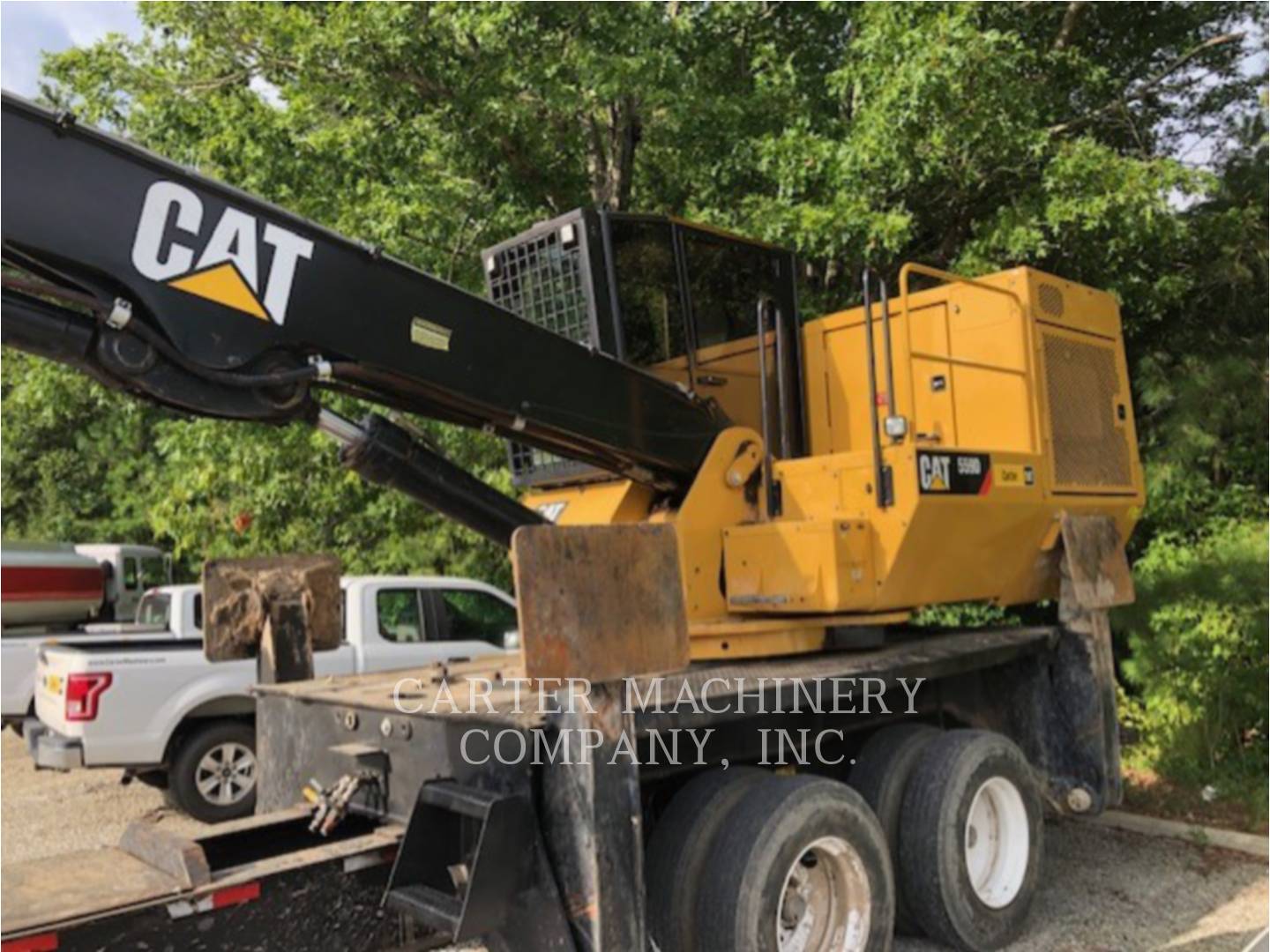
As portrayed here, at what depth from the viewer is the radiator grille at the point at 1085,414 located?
5848 mm

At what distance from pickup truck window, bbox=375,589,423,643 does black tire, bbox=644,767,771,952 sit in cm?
512

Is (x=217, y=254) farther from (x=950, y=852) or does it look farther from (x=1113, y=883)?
(x=1113, y=883)

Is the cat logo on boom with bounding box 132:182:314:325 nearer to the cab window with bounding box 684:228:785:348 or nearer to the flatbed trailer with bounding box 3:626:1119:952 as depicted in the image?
the flatbed trailer with bounding box 3:626:1119:952

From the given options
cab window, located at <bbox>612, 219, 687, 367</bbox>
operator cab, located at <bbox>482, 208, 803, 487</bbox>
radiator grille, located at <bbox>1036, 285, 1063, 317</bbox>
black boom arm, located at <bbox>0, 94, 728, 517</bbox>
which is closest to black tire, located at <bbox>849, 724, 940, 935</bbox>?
operator cab, located at <bbox>482, 208, 803, 487</bbox>

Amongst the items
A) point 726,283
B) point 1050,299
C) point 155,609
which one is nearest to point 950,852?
point 1050,299

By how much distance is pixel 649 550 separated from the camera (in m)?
3.44

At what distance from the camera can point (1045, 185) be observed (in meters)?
8.77

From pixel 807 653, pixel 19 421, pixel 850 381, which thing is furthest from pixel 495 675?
pixel 19 421

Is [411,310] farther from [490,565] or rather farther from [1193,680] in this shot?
[490,565]

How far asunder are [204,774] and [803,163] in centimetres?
704

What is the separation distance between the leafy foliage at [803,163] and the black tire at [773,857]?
199 inches

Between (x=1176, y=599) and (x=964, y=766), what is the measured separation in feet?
→ 14.1

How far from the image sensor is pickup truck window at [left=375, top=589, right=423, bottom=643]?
29.0 ft

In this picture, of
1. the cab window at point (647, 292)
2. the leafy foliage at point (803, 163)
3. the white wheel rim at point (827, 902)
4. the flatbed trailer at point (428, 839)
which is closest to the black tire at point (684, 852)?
the flatbed trailer at point (428, 839)
